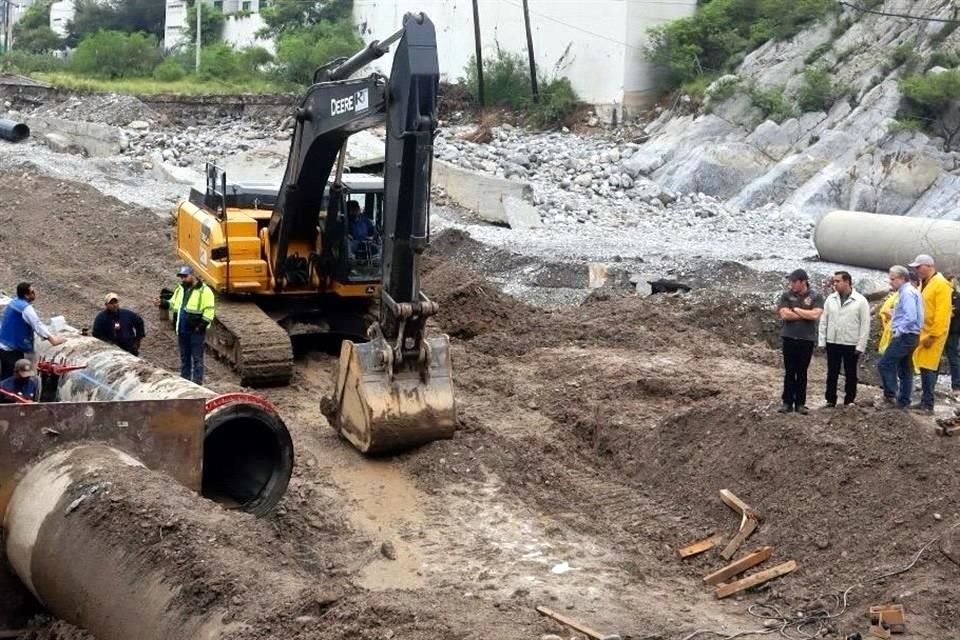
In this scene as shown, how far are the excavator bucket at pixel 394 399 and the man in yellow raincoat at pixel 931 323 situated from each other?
449 cm

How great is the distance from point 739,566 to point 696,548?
1.98 ft

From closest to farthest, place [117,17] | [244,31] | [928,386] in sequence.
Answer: [928,386] → [244,31] → [117,17]

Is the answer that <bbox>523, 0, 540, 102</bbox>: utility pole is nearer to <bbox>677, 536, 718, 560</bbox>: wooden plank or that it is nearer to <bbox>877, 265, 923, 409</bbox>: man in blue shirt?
<bbox>877, 265, 923, 409</bbox>: man in blue shirt

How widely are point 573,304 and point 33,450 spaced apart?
12.5 meters

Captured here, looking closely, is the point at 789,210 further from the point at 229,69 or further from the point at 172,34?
the point at 172,34

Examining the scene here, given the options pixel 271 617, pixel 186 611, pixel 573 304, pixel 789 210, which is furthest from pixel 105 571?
pixel 789 210

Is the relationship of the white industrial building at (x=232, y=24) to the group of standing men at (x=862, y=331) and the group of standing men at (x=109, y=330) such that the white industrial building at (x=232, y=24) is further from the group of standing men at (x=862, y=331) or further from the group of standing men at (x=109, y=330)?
the group of standing men at (x=862, y=331)

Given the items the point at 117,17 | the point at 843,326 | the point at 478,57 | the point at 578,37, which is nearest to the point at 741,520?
the point at 843,326

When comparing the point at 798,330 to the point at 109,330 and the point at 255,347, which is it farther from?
the point at 109,330

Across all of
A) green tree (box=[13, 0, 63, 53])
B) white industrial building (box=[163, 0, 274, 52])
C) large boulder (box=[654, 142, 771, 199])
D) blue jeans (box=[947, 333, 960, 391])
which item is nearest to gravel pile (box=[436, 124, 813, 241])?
large boulder (box=[654, 142, 771, 199])

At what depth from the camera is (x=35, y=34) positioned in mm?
85938

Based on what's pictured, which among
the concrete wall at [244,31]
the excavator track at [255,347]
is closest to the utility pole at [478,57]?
the concrete wall at [244,31]

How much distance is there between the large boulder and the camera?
34062 millimetres

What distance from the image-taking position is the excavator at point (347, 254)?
39.8 ft
